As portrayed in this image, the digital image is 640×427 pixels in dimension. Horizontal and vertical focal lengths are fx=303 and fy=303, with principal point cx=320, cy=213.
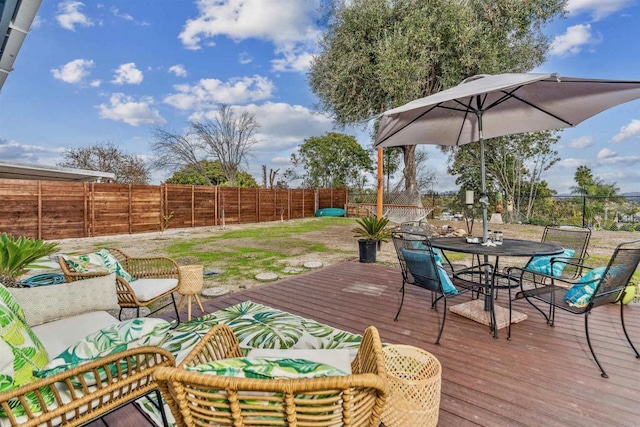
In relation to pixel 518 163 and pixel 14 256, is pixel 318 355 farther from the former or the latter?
pixel 518 163

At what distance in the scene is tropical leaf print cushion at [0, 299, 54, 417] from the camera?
3.28 ft

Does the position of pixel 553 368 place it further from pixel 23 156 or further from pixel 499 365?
pixel 23 156

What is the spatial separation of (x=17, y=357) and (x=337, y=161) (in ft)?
59.9

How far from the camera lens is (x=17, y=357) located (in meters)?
1.12

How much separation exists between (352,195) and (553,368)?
14.9 meters

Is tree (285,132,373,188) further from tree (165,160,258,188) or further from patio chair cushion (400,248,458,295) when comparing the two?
patio chair cushion (400,248,458,295)

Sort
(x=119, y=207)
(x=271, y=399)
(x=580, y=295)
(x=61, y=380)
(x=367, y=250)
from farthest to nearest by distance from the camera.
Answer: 1. (x=119, y=207)
2. (x=367, y=250)
3. (x=580, y=295)
4. (x=61, y=380)
5. (x=271, y=399)

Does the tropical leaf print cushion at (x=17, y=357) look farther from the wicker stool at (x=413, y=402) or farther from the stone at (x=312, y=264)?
the stone at (x=312, y=264)

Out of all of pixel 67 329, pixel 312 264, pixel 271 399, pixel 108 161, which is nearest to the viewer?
pixel 271 399

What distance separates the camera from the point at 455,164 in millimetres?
13539

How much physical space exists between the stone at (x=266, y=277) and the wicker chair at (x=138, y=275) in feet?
4.64

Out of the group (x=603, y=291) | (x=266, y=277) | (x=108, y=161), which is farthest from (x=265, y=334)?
(x=108, y=161)

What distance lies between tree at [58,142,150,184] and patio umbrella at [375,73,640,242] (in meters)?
15.1

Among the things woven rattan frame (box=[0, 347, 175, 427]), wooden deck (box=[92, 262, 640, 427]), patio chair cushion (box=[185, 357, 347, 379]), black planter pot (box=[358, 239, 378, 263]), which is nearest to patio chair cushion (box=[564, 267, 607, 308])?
wooden deck (box=[92, 262, 640, 427])
